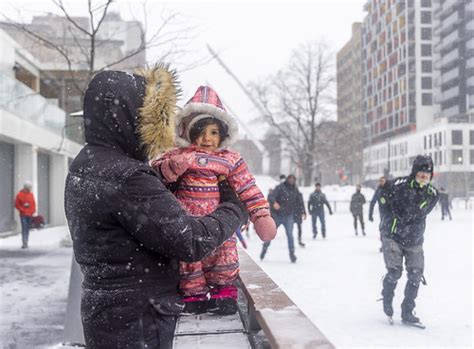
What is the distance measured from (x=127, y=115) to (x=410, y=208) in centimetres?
526

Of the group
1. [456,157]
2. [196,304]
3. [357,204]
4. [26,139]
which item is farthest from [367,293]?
[456,157]

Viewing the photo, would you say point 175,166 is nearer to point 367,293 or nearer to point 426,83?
point 367,293

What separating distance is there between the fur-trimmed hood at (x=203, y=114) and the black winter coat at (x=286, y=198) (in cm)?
1014

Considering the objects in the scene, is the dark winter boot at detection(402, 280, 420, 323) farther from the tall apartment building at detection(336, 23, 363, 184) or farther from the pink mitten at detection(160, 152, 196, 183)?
the tall apartment building at detection(336, 23, 363, 184)

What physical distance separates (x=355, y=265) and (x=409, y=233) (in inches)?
200

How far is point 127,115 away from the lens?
79.2 inches

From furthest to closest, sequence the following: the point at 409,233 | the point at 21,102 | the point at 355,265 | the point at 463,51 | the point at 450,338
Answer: the point at 463,51, the point at 21,102, the point at 355,265, the point at 409,233, the point at 450,338

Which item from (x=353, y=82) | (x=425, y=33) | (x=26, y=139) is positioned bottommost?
(x=26, y=139)

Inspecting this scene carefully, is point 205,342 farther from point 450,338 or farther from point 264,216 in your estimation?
point 450,338

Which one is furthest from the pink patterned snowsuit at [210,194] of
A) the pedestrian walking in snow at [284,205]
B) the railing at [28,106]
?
the railing at [28,106]

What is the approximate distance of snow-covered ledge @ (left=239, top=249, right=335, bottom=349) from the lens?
91.7 inches

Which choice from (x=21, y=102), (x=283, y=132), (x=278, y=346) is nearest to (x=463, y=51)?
(x=283, y=132)

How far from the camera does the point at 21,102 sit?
18547 mm

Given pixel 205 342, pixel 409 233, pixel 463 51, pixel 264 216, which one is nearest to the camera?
pixel 264 216
